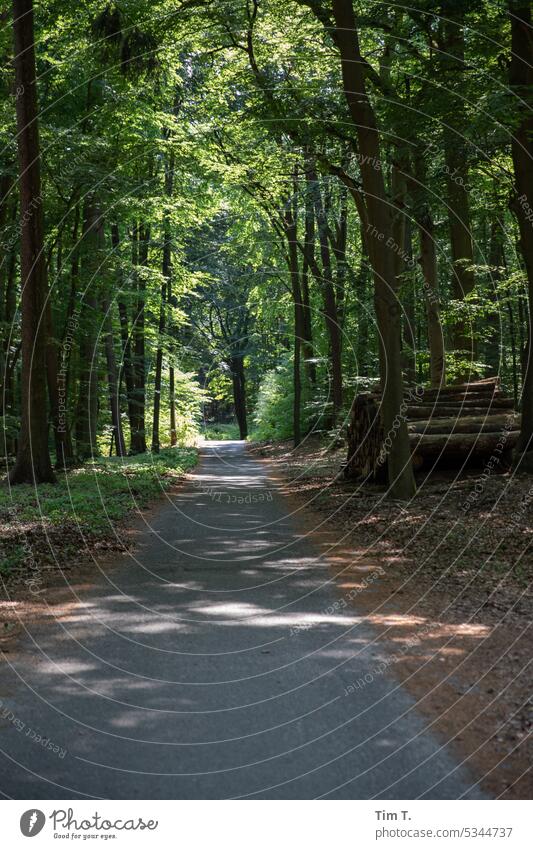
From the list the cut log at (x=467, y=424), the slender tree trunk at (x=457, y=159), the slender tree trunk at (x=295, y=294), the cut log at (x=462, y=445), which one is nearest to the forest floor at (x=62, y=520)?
the cut log at (x=462, y=445)

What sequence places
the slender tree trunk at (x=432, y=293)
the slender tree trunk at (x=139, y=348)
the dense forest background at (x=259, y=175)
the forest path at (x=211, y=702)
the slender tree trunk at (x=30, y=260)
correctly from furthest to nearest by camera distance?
the slender tree trunk at (x=139, y=348), the slender tree trunk at (x=432, y=293), the slender tree trunk at (x=30, y=260), the dense forest background at (x=259, y=175), the forest path at (x=211, y=702)

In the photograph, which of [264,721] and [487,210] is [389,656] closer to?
[264,721]

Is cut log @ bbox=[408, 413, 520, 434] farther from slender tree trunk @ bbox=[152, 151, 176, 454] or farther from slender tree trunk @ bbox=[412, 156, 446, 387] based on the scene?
slender tree trunk @ bbox=[152, 151, 176, 454]

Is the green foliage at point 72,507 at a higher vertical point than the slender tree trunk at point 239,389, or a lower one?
lower

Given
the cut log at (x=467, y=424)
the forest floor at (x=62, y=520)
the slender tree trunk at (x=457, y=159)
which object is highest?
the slender tree trunk at (x=457, y=159)

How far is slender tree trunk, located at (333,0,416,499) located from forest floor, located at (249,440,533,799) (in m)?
0.93

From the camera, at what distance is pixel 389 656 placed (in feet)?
21.3

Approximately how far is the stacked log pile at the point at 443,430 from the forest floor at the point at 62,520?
16.8ft

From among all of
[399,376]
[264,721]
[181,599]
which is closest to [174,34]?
[399,376]

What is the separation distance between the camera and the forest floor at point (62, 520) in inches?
394

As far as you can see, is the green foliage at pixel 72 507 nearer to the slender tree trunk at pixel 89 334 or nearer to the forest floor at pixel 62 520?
the forest floor at pixel 62 520

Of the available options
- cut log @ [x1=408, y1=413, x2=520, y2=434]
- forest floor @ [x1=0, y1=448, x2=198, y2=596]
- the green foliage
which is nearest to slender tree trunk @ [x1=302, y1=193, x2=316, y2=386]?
the green foliage

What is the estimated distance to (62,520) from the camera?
1307cm

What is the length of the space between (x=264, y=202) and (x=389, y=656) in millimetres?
26222
